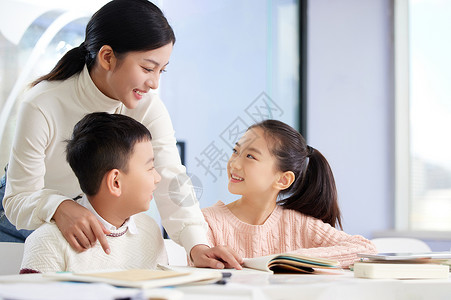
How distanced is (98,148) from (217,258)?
0.35 meters

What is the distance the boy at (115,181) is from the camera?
1111 millimetres

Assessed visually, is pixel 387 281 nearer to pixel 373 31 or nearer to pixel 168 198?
pixel 168 198

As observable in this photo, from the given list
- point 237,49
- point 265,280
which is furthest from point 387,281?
point 237,49

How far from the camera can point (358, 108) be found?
10.5ft

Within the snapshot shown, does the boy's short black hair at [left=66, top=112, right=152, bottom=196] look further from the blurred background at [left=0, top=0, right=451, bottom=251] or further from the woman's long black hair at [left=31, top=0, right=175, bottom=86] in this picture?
the blurred background at [left=0, top=0, right=451, bottom=251]

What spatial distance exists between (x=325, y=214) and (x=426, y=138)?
5.55ft

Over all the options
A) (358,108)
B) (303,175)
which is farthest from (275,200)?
(358,108)

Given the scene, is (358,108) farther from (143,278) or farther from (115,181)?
(143,278)

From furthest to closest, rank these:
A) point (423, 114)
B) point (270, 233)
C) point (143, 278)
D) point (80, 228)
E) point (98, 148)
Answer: point (423, 114), point (270, 233), point (98, 148), point (80, 228), point (143, 278)

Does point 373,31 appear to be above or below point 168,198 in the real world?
above

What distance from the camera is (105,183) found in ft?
3.66

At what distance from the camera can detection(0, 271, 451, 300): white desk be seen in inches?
23.1

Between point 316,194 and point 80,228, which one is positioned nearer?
point 80,228

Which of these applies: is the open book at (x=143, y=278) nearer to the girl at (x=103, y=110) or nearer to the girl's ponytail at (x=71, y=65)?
the girl at (x=103, y=110)
